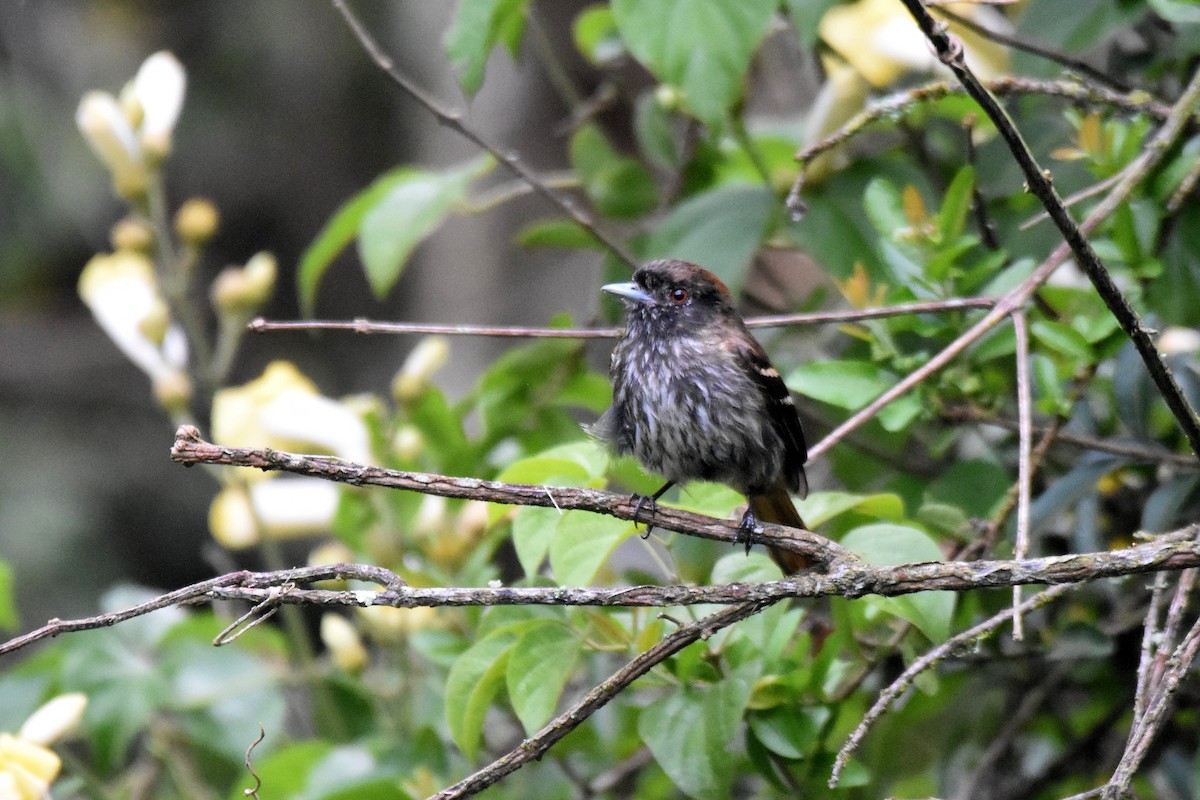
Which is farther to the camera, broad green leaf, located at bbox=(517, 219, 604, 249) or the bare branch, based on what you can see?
broad green leaf, located at bbox=(517, 219, 604, 249)

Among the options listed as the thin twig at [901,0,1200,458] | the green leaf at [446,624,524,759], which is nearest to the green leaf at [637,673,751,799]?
the green leaf at [446,624,524,759]

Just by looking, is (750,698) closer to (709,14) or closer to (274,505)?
(709,14)

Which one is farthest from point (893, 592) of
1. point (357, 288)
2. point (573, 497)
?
point (357, 288)

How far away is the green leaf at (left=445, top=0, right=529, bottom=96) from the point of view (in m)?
2.85

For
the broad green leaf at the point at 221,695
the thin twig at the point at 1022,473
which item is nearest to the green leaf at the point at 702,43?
the thin twig at the point at 1022,473

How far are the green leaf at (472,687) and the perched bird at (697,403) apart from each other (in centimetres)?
67

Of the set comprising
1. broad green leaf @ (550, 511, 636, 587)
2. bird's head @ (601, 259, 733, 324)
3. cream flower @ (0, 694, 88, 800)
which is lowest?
cream flower @ (0, 694, 88, 800)

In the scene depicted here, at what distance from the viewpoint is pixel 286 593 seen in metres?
1.88

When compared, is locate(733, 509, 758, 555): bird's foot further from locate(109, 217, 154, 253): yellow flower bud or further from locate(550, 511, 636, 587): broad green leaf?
locate(109, 217, 154, 253): yellow flower bud

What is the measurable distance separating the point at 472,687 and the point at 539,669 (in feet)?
0.65

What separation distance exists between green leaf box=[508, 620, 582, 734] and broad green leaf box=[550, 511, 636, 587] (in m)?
0.12

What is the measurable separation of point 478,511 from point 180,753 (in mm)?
1263

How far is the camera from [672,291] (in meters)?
3.18

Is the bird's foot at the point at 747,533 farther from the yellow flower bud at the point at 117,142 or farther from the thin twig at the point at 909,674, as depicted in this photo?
the yellow flower bud at the point at 117,142
